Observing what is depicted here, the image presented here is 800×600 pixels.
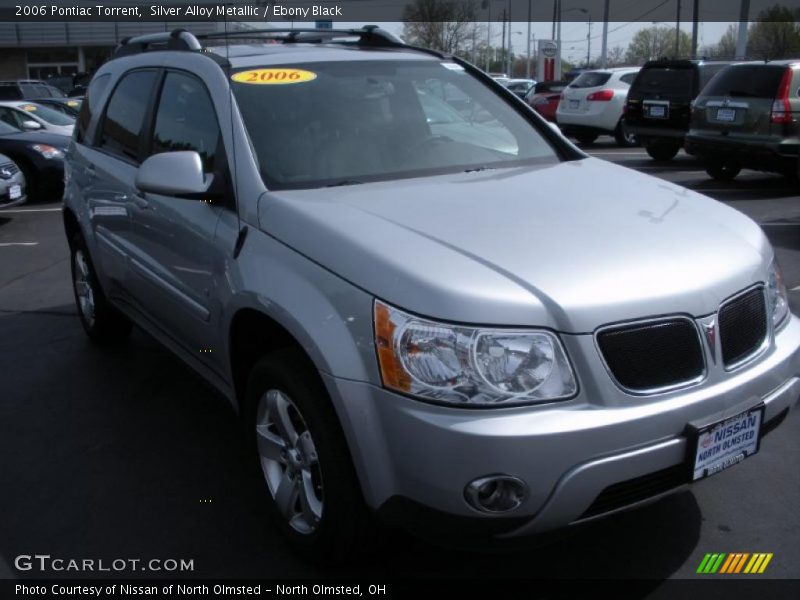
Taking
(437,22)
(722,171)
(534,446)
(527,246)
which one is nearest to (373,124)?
(527,246)

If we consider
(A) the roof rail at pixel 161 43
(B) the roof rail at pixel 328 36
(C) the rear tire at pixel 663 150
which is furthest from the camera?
(C) the rear tire at pixel 663 150

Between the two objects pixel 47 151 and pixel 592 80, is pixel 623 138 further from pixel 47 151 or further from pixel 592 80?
pixel 47 151

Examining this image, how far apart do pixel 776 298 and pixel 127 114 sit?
337 cm

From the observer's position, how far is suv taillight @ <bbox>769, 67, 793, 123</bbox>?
10977mm

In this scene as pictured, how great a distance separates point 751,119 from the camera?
11273 millimetres

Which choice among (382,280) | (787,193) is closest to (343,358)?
(382,280)

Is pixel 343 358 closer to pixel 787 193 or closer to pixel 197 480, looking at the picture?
pixel 197 480

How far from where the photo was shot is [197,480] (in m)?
3.76

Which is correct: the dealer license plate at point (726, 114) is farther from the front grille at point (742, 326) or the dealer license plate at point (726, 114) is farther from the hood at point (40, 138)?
the front grille at point (742, 326)

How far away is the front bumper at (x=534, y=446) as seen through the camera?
2.36 m

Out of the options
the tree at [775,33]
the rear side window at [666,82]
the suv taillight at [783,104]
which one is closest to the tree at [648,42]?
the tree at [775,33]

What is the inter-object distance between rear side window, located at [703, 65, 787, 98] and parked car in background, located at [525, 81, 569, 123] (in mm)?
9978

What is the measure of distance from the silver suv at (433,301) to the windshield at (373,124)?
→ 12mm

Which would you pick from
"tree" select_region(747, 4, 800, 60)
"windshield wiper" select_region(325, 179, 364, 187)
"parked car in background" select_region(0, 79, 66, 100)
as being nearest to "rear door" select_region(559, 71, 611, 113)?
"parked car in background" select_region(0, 79, 66, 100)
